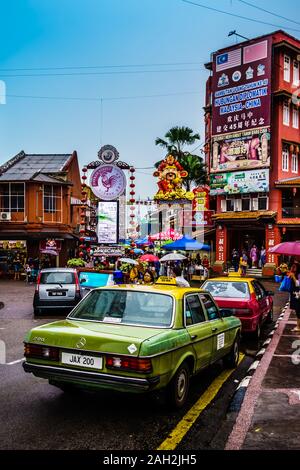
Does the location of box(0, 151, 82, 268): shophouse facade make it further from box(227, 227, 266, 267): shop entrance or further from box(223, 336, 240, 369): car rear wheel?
box(223, 336, 240, 369): car rear wheel

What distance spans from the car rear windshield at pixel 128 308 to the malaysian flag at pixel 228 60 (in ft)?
109

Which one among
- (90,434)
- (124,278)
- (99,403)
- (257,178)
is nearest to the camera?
(90,434)

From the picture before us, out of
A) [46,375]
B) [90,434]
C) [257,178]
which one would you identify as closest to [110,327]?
[46,375]

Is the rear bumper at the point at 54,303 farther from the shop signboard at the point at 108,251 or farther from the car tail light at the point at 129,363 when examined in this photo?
the shop signboard at the point at 108,251

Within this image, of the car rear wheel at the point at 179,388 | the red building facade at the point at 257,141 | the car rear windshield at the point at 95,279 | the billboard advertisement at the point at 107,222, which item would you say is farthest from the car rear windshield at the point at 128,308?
the red building facade at the point at 257,141

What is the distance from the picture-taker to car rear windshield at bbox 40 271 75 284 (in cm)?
1563

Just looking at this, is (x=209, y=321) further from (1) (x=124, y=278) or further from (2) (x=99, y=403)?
(1) (x=124, y=278)

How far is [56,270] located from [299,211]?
2446cm

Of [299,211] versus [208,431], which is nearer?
[208,431]

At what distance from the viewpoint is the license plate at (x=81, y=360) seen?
17.4ft

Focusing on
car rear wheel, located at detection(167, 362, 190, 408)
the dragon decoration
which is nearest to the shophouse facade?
the dragon decoration

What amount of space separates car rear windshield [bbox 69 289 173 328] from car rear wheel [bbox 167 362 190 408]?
0.61 metres

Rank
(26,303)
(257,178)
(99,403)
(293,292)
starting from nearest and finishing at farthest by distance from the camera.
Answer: (99,403)
(293,292)
(26,303)
(257,178)

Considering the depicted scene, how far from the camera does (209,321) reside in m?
7.14
